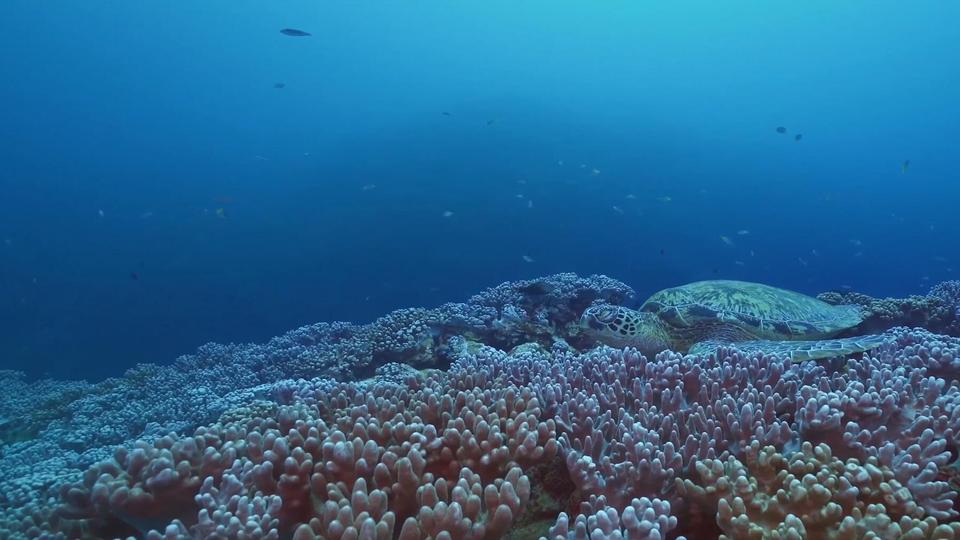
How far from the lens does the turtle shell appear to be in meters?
6.54

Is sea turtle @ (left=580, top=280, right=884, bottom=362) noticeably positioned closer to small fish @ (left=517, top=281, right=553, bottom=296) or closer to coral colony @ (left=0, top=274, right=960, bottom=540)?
small fish @ (left=517, top=281, right=553, bottom=296)

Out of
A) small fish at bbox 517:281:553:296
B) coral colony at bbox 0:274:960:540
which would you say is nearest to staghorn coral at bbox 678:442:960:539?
coral colony at bbox 0:274:960:540

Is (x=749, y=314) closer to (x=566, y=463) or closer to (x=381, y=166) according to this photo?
(x=566, y=463)

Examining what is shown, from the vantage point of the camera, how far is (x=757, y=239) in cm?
5712

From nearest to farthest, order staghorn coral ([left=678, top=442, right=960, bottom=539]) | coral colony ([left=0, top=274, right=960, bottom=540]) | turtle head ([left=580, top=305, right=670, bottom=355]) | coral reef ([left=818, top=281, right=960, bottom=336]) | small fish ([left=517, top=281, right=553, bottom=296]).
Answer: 1. staghorn coral ([left=678, top=442, right=960, bottom=539])
2. coral colony ([left=0, top=274, right=960, bottom=540])
3. turtle head ([left=580, top=305, right=670, bottom=355])
4. coral reef ([left=818, top=281, right=960, bottom=336])
5. small fish ([left=517, top=281, right=553, bottom=296])

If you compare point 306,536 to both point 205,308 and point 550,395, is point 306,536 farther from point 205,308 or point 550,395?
point 205,308

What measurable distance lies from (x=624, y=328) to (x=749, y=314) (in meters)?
→ 1.85

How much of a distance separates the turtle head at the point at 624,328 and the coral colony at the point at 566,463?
2616mm

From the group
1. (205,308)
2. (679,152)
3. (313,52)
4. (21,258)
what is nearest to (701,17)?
(679,152)

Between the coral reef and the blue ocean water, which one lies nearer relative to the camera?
the coral reef

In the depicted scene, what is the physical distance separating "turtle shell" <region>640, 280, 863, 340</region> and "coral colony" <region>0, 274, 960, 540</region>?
2630 millimetres

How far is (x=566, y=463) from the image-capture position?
8.00 ft

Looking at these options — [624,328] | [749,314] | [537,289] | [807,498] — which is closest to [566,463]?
[807,498]

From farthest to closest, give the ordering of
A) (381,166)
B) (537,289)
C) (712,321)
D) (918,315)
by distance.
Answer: (381,166)
(537,289)
(918,315)
(712,321)
